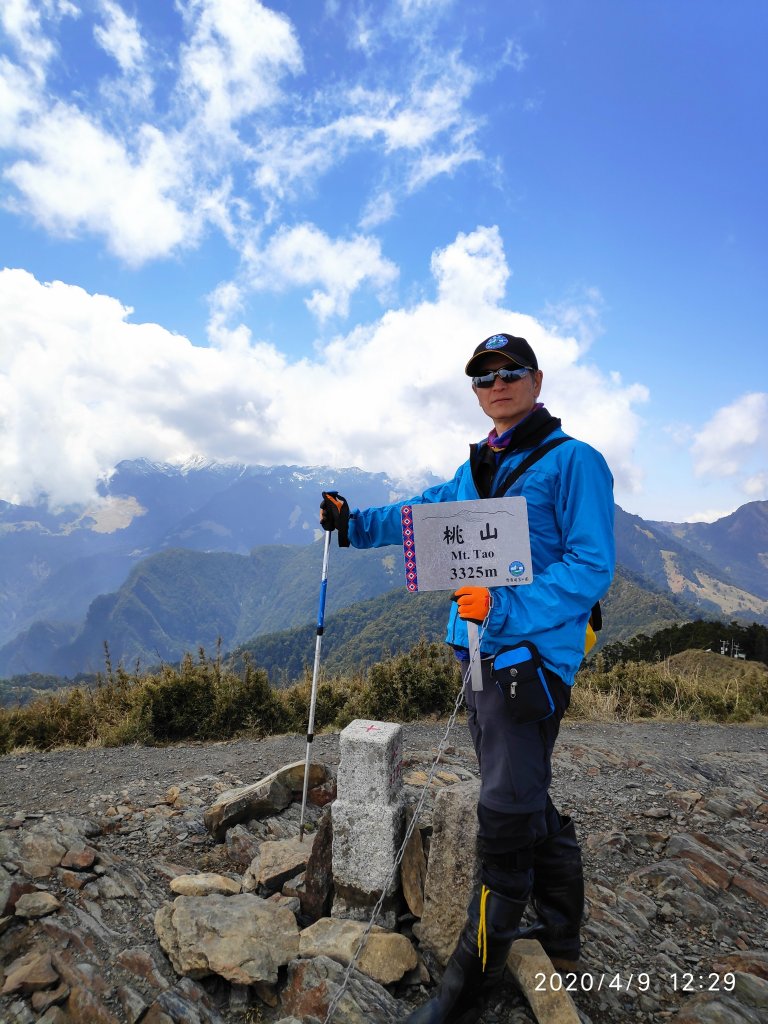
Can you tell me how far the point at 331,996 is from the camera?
2.60 m

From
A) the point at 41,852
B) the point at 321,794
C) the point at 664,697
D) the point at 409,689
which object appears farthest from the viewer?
the point at 664,697

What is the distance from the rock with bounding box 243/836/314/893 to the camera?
138 inches

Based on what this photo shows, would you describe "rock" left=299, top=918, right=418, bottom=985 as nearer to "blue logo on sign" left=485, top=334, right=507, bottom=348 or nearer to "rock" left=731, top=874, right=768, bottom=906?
"rock" left=731, top=874, right=768, bottom=906

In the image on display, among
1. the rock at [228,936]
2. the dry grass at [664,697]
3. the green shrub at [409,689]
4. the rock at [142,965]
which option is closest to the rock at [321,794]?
the rock at [228,936]

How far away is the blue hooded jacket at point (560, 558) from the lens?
227 cm

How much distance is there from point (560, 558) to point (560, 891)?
6.01ft

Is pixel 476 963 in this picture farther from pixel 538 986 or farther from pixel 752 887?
pixel 752 887

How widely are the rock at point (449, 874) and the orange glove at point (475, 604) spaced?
4.40 ft

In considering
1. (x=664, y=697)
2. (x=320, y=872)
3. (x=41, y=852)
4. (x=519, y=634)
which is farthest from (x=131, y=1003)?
(x=664, y=697)

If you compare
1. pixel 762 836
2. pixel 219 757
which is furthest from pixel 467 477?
pixel 219 757

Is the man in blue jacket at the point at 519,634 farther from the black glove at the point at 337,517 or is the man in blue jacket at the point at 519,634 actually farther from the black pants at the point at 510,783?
the black glove at the point at 337,517

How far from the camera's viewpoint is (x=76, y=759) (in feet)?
22.0

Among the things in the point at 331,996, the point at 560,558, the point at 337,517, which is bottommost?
the point at 331,996

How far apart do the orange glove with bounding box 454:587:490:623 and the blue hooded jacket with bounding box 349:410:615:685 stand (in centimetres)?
7
